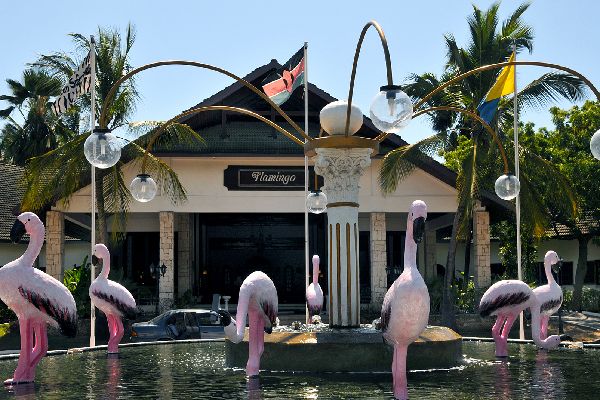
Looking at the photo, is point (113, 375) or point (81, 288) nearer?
point (113, 375)

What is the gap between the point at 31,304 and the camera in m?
9.63

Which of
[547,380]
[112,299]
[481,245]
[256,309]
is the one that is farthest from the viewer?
[481,245]

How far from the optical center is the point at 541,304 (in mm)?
12750

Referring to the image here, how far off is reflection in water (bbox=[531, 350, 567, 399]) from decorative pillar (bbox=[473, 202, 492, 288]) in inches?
710

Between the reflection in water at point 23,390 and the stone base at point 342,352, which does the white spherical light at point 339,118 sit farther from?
the reflection in water at point 23,390

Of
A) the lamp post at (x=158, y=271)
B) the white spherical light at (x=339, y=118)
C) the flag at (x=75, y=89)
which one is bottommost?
the lamp post at (x=158, y=271)

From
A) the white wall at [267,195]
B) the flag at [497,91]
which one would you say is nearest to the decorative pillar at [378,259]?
the white wall at [267,195]

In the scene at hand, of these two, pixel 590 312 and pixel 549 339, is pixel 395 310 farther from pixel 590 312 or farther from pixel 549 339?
pixel 590 312

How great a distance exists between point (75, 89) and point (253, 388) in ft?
38.8

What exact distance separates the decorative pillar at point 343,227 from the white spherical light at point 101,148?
10.7 feet

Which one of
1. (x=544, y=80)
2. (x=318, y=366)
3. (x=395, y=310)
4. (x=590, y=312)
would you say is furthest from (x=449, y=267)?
(x=395, y=310)

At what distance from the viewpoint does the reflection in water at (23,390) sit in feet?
28.9

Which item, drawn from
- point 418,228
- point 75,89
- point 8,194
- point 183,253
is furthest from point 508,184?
point 8,194

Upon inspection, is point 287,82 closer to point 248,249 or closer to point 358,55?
point 358,55
